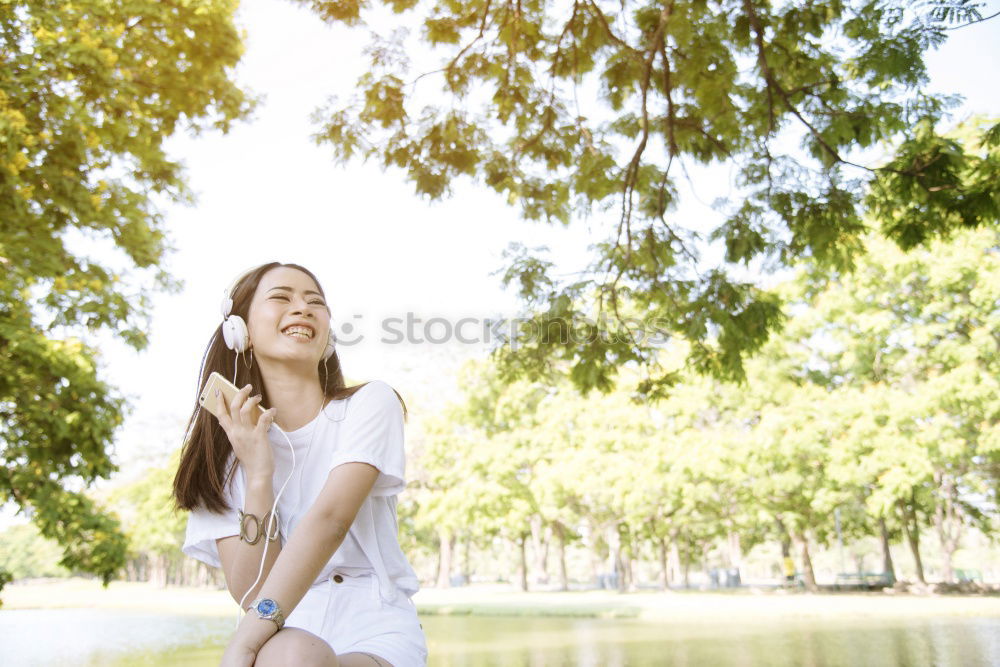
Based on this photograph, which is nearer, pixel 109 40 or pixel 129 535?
pixel 109 40

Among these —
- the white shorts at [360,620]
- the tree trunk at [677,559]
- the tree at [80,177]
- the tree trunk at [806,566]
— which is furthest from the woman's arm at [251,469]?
the tree trunk at [677,559]

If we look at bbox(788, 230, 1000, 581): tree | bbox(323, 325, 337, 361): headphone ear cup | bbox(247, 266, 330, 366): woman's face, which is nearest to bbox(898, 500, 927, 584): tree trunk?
bbox(788, 230, 1000, 581): tree

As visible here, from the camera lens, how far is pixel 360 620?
5.23 feet

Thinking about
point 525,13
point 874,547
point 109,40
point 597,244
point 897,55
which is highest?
point 525,13

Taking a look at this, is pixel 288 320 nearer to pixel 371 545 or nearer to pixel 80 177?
pixel 371 545

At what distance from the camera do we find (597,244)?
21.6 feet

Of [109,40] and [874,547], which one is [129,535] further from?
[874,547]

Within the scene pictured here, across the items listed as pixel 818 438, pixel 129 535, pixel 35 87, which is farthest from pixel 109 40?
pixel 818 438

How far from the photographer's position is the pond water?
24.4ft

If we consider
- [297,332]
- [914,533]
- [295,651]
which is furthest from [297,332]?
[914,533]

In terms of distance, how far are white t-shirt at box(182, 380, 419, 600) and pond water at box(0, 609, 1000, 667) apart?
6.32m

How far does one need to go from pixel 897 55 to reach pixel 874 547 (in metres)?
53.2

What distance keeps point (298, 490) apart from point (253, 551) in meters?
0.17

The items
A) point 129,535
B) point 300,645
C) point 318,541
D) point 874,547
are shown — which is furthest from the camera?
point 874,547
